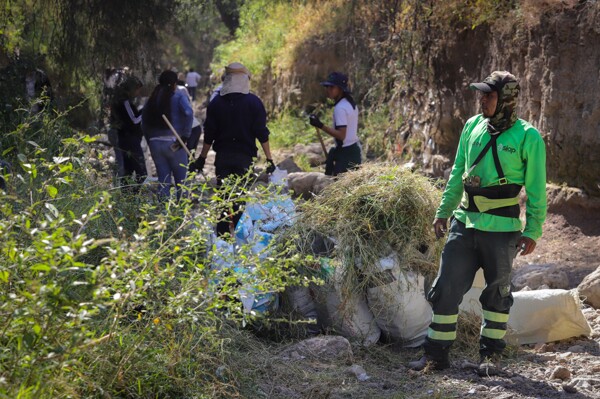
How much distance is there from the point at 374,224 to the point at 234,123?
1.91 metres

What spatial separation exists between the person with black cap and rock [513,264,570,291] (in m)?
2.03

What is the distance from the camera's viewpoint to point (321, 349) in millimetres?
5645

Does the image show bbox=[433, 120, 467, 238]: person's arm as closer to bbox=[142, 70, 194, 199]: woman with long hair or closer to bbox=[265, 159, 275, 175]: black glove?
bbox=[265, 159, 275, 175]: black glove

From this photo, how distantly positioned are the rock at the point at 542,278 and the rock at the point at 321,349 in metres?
2.41

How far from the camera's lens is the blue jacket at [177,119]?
31.2 feet

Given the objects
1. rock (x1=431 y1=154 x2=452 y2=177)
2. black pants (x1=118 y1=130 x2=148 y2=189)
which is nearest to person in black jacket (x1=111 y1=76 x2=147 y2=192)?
black pants (x1=118 y1=130 x2=148 y2=189)

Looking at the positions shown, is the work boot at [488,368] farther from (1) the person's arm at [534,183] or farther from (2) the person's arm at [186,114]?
(2) the person's arm at [186,114]

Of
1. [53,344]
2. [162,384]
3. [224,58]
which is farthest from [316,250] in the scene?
[224,58]

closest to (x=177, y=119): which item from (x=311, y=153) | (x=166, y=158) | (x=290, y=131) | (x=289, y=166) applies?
(x=166, y=158)

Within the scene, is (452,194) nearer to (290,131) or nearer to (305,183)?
(305,183)

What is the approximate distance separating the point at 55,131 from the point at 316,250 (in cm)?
329

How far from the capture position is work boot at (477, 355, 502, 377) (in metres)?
5.48

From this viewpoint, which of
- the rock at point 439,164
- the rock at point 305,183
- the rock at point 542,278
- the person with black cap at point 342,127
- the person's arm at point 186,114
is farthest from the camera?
the rock at point 439,164

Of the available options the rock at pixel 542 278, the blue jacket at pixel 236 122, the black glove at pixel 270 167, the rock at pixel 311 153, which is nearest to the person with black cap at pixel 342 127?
the black glove at pixel 270 167
